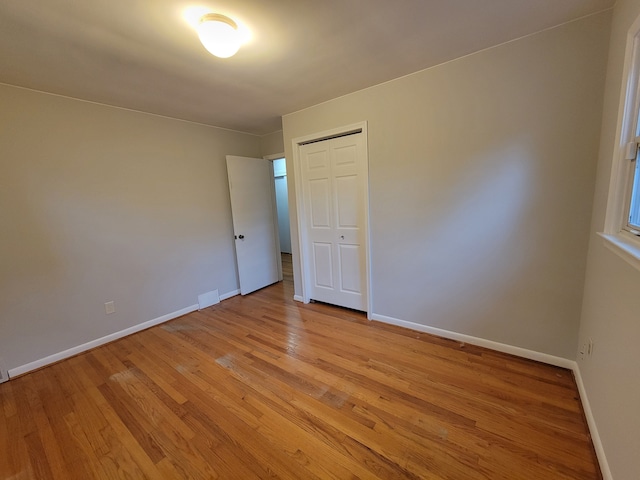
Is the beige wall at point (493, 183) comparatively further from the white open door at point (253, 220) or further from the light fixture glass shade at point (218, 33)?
the white open door at point (253, 220)

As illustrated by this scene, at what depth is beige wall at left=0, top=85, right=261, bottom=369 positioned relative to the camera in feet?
6.89

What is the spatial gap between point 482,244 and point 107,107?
3725 millimetres

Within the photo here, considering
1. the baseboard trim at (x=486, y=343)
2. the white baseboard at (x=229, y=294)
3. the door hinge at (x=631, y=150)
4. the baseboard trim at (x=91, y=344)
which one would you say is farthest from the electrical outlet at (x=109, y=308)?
the door hinge at (x=631, y=150)

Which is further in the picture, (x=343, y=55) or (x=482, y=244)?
(x=482, y=244)

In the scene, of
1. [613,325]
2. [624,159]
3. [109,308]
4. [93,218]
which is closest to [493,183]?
[624,159]

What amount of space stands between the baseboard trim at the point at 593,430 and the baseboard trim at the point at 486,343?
120 millimetres

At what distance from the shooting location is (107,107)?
2.52 meters

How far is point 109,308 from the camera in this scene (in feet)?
8.58

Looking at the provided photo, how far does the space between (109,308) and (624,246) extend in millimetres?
3870

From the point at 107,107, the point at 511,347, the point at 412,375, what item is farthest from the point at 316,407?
the point at 107,107

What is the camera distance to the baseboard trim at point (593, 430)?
3.81 ft

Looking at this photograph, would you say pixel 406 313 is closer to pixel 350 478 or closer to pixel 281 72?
pixel 350 478

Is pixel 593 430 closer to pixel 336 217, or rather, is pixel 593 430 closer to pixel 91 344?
pixel 336 217

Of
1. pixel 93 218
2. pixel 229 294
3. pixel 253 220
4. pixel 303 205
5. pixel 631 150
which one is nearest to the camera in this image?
pixel 631 150
